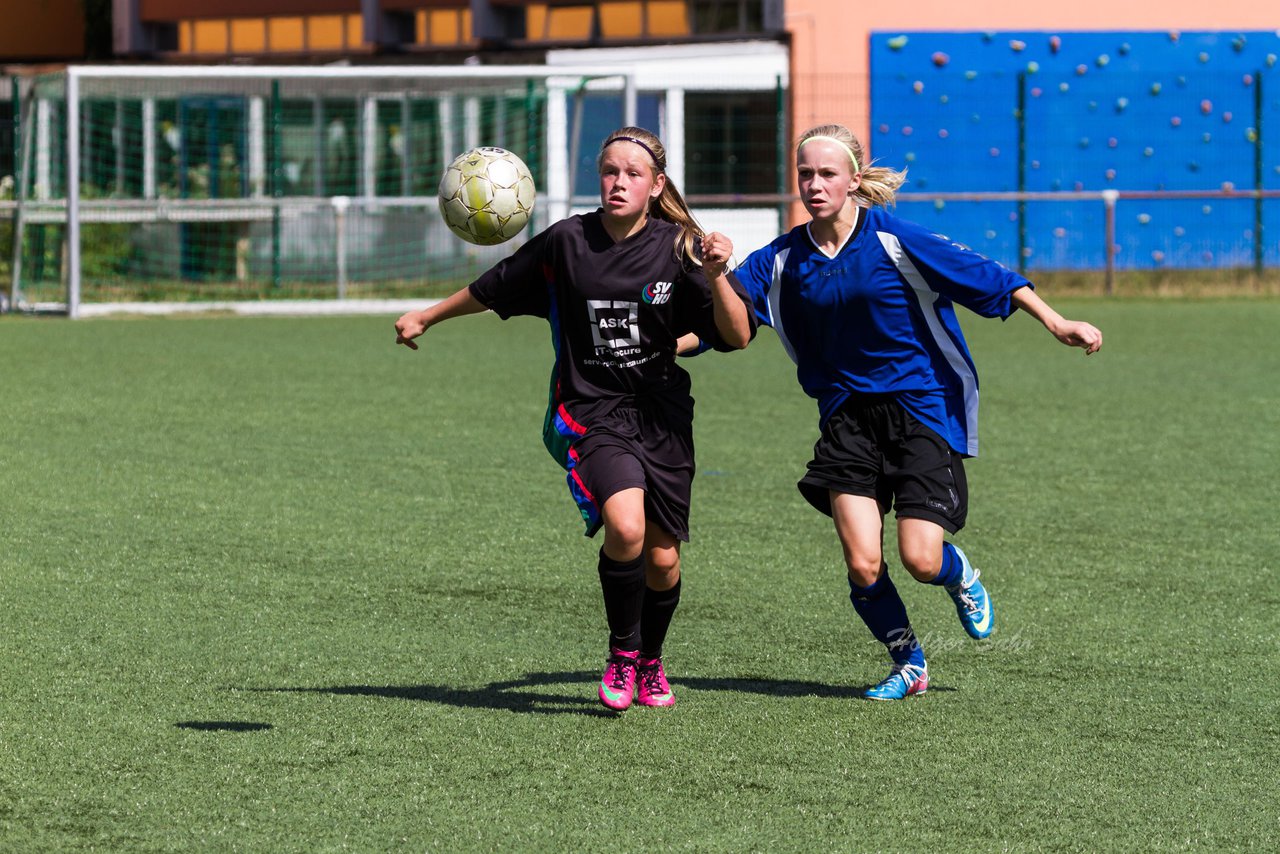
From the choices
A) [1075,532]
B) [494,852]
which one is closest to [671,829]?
[494,852]

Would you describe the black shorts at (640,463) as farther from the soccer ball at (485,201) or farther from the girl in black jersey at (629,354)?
the soccer ball at (485,201)

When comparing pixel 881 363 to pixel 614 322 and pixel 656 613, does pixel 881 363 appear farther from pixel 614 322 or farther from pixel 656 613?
pixel 656 613

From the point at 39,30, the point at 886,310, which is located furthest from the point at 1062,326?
the point at 39,30

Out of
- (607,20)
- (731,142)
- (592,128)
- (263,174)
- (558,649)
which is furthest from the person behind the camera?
(607,20)

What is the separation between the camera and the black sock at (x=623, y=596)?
5.12 meters

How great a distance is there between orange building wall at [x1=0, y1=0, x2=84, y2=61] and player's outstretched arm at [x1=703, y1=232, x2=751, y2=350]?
32055mm

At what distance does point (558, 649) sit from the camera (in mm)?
5848

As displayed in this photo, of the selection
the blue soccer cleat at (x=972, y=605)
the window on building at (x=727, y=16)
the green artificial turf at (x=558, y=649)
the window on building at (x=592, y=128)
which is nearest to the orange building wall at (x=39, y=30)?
the window on building at (x=727, y=16)

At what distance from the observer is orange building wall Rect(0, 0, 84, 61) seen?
1369 inches

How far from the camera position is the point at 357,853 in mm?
3852

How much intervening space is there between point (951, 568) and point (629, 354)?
1.12 meters

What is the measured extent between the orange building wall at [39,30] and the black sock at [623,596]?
1263 inches

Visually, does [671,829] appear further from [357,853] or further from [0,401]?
[0,401]

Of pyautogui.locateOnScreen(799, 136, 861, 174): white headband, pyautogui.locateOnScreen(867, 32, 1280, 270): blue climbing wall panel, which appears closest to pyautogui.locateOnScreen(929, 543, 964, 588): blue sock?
pyautogui.locateOnScreen(799, 136, 861, 174): white headband
